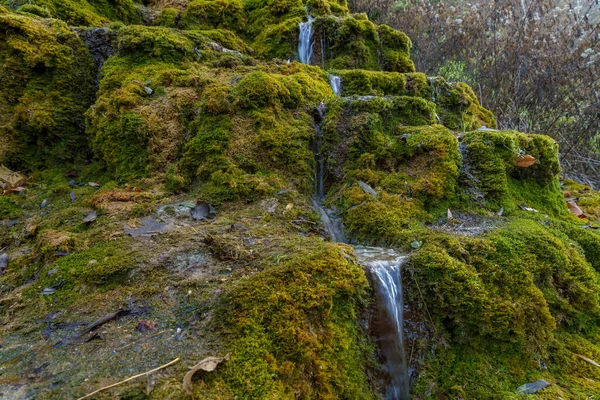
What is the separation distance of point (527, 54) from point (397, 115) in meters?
6.27

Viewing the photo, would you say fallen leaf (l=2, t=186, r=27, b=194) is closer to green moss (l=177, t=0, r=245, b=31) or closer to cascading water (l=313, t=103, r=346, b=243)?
cascading water (l=313, t=103, r=346, b=243)

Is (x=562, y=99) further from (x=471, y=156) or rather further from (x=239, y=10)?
(x=239, y=10)

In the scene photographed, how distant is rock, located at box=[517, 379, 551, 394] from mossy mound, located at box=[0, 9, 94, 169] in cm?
574

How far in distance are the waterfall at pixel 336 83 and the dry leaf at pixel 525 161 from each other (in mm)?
2786

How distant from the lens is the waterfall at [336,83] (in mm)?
5980

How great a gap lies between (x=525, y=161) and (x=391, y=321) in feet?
8.79

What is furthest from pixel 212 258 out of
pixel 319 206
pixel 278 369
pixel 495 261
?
pixel 495 261

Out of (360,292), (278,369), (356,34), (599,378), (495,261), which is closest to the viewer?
(278,369)

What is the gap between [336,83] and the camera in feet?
19.9

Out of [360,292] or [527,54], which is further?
[527,54]

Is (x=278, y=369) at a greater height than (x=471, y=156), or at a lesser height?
lesser

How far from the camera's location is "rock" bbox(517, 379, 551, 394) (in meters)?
2.81

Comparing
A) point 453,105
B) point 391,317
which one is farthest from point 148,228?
point 453,105

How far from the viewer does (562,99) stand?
8492 millimetres
